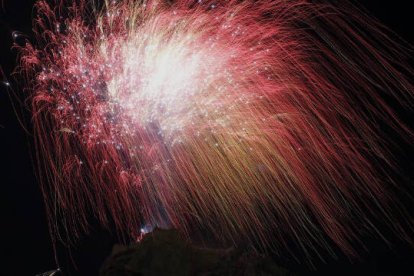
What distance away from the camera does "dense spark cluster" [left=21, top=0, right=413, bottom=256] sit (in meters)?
10.5

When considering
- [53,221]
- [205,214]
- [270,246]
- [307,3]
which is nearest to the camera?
[270,246]

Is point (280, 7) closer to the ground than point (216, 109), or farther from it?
farther from it

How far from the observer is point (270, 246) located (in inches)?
365

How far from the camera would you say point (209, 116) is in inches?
438

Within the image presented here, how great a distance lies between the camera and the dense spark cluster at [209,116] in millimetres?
10516

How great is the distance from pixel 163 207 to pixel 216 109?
9.92 feet

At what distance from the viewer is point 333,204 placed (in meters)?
10.4

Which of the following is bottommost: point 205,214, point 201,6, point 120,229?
point 205,214

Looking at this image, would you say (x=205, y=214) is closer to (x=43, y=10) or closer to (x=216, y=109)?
(x=216, y=109)

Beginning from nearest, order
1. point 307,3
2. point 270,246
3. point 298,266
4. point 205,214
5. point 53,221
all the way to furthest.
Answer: point 298,266 < point 270,246 < point 307,3 < point 205,214 < point 53,221

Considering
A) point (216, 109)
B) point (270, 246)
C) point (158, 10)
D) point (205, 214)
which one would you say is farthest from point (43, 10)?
point (270, 246)

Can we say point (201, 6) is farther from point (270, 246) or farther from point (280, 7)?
point (270, 246)

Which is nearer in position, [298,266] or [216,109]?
[298,266]

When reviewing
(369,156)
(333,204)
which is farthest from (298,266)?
(369,156)
